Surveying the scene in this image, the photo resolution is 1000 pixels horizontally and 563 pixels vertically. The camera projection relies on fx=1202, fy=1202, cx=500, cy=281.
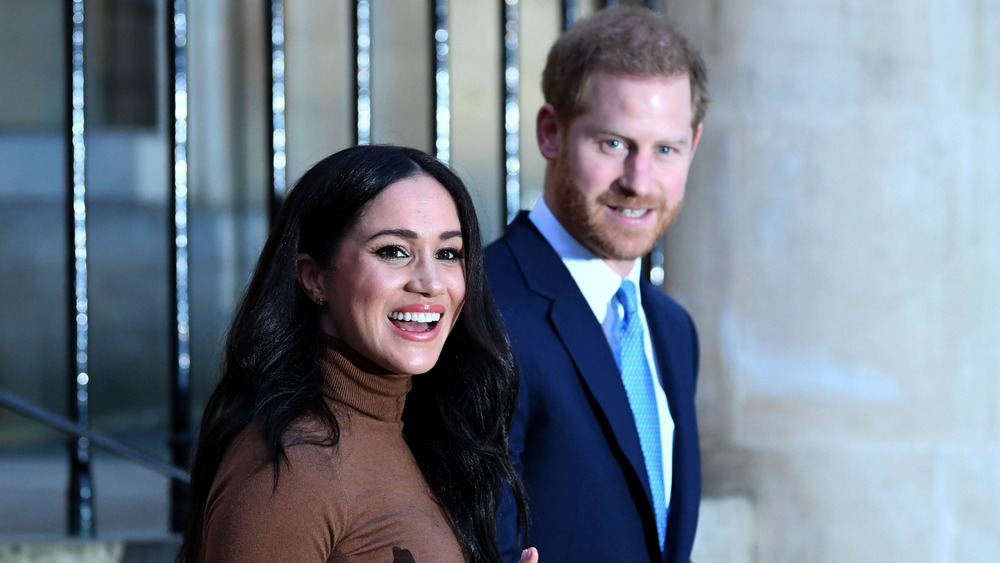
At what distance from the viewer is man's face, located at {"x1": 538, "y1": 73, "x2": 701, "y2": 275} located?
234 centimetres

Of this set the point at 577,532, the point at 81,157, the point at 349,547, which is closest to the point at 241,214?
the point at 81,157

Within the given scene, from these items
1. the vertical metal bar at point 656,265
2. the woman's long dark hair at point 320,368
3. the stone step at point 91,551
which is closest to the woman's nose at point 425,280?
the woman's long dark hair at point 320,368

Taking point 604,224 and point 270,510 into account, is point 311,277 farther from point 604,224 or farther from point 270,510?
point 604,224

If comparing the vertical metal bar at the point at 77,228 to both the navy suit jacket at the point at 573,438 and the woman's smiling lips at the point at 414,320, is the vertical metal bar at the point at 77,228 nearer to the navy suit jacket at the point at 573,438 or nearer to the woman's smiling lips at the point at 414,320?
the navy suit jacket at the point at 573,438

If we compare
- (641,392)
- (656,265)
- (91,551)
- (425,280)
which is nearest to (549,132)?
(641,392)

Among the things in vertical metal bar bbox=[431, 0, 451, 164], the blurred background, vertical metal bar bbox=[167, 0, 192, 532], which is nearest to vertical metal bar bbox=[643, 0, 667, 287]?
the blurred background

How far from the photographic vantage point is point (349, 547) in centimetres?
158

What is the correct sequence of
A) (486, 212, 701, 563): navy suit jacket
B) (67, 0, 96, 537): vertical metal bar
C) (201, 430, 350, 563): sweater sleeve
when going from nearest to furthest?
(201, 430, 350, 563): sweater sleeve
(486, 212, 701, 563): navy suit jacket
(67, 0, 96, 537): vertical metal bar

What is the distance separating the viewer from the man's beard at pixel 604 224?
235cm

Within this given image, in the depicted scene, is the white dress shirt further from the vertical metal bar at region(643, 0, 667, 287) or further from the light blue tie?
the vertical metal bar at region(643, 0, 667, 287)

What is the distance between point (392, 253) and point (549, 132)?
807 mm

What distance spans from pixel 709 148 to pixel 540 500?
160cm

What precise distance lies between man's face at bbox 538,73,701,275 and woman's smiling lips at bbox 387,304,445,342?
66cm

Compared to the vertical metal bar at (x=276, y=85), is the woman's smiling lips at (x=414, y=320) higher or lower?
lower
